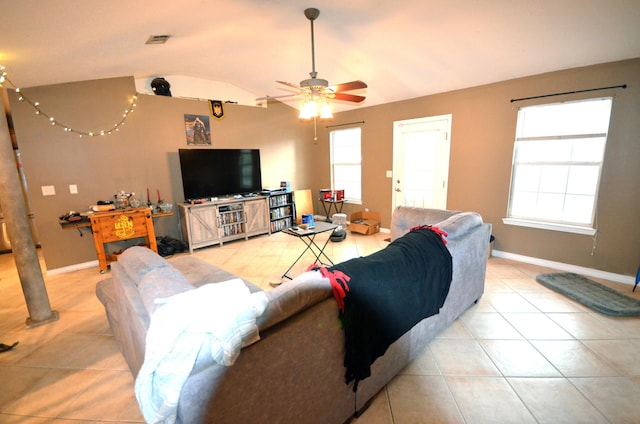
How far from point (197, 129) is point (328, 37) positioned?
2813 millimetres

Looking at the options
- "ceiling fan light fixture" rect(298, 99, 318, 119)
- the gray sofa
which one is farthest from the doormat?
"ceiling fan light fixture" rect(298, 99, 318, 119)

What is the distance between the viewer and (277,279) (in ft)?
11.2

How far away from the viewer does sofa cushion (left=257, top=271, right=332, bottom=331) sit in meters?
1.15

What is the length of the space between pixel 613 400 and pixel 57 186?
596cm

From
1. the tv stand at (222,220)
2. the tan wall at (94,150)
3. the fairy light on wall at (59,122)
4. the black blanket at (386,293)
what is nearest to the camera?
the black blanket at (386,293)

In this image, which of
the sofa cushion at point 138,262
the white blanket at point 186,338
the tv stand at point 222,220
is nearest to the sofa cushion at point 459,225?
the white blanket at point 186,338

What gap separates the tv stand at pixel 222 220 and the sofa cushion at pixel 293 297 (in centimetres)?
370

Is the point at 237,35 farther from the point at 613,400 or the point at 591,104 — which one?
the point at 613,400

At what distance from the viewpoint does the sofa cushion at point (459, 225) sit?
220 centimetres

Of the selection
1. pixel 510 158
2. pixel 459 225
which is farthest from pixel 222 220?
pixel 510 158

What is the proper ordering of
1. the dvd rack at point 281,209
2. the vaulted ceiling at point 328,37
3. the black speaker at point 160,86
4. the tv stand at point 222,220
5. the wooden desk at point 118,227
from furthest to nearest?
the dvd rack at point 281,209
the tv stand at point 222,220
the black speaker at point 160,86
the wooden desk at point 118,227
the vaulted ceiling at point 328,37

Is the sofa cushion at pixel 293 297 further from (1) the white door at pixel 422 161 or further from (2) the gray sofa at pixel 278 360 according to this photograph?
(1) the white door at pixel 422 161

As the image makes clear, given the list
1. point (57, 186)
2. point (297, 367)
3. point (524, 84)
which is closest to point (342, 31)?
point (524, 84)

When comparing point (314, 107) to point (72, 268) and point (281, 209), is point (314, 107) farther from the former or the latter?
point (72, 268)
